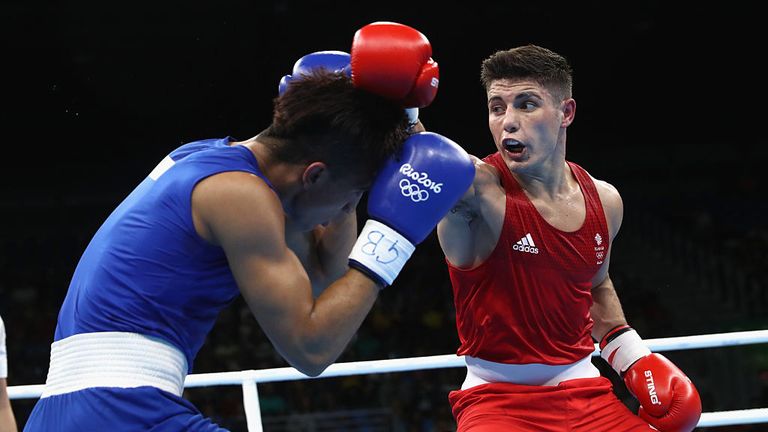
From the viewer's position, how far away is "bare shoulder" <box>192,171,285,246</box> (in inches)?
70.2

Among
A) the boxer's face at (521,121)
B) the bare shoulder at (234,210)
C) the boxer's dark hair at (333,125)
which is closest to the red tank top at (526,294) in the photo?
the boxer's face at (521,121)

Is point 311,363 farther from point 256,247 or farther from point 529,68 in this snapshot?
point 529,68

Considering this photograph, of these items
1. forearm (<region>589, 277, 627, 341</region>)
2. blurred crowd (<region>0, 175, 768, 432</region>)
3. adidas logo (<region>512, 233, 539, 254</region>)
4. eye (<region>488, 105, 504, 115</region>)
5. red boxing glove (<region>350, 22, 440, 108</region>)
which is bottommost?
blurred crowd (<region>0, 175, 768, 432</region>)

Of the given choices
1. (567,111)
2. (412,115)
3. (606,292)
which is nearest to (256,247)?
(412,115)

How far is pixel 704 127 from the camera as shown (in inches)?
516

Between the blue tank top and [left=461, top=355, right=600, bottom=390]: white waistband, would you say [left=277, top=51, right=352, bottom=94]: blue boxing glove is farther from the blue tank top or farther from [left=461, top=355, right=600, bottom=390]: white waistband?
[left=461, top=355, right=600, bottom=390]: white waistband

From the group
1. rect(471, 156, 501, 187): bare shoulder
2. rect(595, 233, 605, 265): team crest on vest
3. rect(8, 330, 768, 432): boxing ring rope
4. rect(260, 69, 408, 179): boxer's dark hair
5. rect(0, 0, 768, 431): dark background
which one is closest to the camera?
rect(260, 69, 408, 179): boxer's dark hair

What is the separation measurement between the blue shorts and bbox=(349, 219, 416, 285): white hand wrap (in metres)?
0.47

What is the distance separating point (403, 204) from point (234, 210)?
1.24 ft

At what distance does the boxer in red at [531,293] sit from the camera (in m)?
2.70

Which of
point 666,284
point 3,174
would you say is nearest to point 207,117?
point 3,174

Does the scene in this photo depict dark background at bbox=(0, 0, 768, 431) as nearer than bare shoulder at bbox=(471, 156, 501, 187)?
No

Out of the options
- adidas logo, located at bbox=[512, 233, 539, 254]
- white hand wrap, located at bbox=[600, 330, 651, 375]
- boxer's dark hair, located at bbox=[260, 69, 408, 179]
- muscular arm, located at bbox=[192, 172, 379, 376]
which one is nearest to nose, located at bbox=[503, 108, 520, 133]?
adidas logo, located at bbox=[512, 233, 539, 254]

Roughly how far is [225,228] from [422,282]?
9.35m
